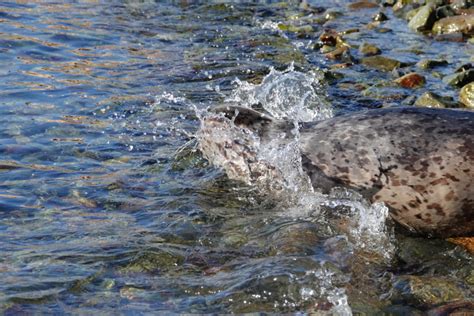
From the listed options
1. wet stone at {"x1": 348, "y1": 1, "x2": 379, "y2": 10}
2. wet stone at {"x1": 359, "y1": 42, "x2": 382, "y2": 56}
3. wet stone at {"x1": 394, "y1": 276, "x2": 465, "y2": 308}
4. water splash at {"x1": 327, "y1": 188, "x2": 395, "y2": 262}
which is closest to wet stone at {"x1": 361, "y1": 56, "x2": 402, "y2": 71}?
wet stone at {"x1": 359, "y1": 42, "x2": 382, "y2": 56}

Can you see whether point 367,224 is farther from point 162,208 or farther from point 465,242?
point 162,208

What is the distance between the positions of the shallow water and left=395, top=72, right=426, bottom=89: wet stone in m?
0.13

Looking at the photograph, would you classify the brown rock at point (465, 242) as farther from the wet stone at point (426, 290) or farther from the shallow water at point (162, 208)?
the wet stone at point (426, 290)

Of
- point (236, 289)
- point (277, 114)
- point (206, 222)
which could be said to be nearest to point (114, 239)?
point (206, 222)

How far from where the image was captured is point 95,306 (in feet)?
13.5

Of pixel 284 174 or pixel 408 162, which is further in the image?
pixel 284 174

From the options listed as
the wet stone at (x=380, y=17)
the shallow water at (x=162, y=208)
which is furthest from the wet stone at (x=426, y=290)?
the wet stone at (x=380, y=17)

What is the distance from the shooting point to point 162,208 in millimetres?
5449

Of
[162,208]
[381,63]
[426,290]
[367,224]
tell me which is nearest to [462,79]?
[381,63]

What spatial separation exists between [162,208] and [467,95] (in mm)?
3486

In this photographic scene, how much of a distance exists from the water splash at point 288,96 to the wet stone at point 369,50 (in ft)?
4.80

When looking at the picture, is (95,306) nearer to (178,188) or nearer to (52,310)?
(52,310)

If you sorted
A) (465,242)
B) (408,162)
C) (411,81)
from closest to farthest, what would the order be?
(465,242) < (408,162) < (411,81)

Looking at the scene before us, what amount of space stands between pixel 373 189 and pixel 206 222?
1.06 metres
